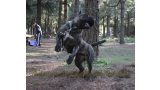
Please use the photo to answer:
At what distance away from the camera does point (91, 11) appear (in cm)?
927

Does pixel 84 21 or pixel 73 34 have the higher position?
pixel 84 21

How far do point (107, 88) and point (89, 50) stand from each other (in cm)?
106

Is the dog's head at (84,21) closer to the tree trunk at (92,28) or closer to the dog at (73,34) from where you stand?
the dog at (73,34)

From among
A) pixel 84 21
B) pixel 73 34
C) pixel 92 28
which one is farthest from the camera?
pixel 92 28

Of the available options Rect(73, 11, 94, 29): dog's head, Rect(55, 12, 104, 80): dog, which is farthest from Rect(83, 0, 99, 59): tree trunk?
Rect(73, 11, 94, 29): dog's head

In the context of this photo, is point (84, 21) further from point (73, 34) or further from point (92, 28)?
point (92, 28)

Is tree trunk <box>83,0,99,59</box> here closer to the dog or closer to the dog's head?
the dog

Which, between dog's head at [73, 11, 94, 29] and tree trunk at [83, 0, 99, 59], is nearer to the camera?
dog's head at [73, 11, 94, 29]

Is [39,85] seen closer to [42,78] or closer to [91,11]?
[42,78]

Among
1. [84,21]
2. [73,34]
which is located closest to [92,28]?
[73,34]

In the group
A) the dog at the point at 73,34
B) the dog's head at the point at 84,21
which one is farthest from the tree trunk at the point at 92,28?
the dog's head at the point at 84,21

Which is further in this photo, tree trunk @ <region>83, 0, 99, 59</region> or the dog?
tree trunk @ <region>83, 0, 99, 59</region>

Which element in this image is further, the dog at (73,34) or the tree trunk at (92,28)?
the tree trunk at (92,28)
